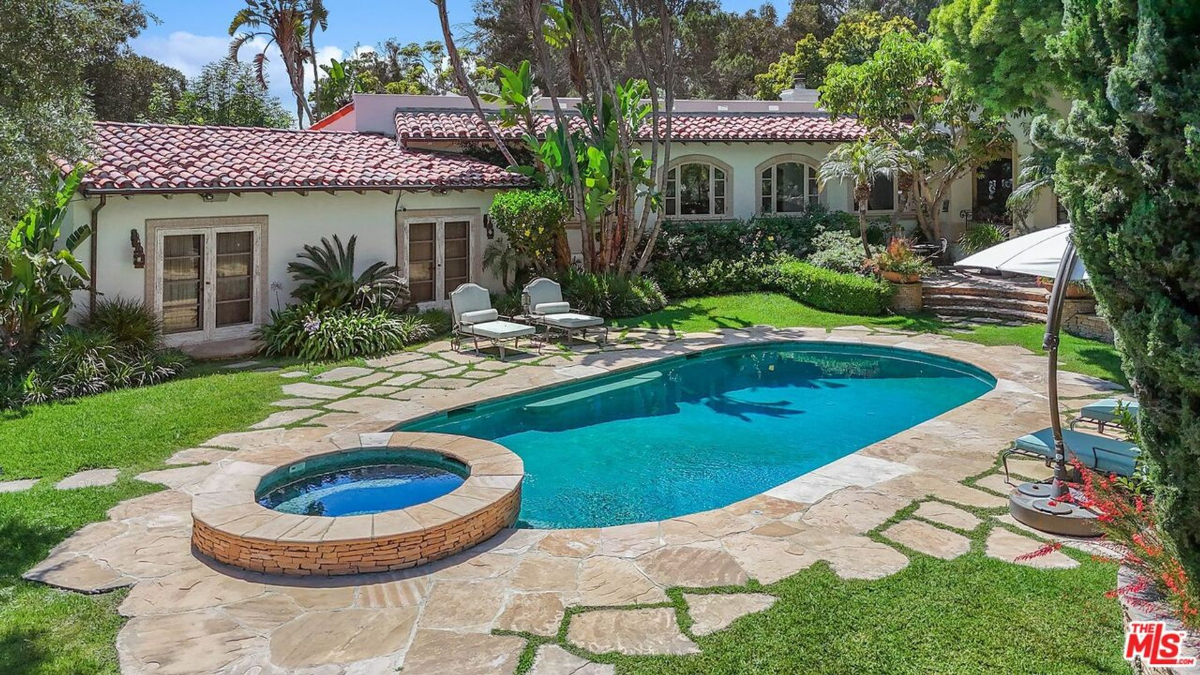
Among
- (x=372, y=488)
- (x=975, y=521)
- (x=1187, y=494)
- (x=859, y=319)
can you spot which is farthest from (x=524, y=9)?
(x=1187, y=494)

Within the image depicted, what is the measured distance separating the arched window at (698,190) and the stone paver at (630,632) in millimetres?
20098

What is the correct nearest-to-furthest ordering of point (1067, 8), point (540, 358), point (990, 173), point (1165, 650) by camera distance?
point (1165, 650) < point (1067, 8) < point (540, 358) < point (990, 173)

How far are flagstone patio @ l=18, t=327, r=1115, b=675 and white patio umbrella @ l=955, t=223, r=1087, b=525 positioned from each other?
788mm

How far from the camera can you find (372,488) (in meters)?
8.67

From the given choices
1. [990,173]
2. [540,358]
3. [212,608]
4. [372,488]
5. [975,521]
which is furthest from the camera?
[990,173]

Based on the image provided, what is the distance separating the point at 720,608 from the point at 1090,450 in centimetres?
439

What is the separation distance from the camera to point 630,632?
5480mm

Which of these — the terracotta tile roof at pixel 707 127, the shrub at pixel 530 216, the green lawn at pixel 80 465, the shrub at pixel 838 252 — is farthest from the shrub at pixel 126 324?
the shrub at pixel 838 252

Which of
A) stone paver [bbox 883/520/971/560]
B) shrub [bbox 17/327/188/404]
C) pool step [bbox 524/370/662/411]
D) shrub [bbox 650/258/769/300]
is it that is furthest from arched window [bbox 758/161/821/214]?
stone paver [bbox 883/520/971/560]

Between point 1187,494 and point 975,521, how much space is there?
10.2 feet

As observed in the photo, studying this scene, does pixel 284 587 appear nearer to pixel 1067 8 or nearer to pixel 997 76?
pixel 1067 8

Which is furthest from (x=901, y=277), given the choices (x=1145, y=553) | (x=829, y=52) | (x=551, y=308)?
(x=829, y=52)

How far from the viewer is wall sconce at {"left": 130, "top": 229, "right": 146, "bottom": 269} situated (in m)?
14.6
